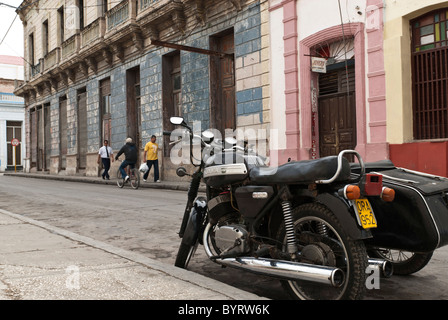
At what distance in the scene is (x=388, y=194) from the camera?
2.89 meters

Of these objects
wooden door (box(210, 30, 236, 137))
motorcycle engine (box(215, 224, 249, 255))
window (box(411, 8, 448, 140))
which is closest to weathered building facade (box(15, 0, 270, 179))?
wooden door (box(210, 30, 236, 137))

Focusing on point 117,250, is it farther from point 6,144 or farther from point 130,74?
point 6,144

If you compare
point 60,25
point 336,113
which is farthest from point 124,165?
point 60,25

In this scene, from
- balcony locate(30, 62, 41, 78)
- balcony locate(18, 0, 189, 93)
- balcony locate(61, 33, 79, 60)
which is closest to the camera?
balcony locate(18, 0, 189, 93)

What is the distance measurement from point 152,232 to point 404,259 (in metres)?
3.47

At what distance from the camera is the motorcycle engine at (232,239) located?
3432mm

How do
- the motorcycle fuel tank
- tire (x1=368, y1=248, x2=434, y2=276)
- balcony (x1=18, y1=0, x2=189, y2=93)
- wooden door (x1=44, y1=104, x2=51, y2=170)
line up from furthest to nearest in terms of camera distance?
wooden door (x1=44, y1=104, x2=51, y2=170) < balcony (x1=18, y1=0, x2=189, y2=93) < tire (x1=368, y1=248, x2=434, y2=276) < the motorcycle fuel tank

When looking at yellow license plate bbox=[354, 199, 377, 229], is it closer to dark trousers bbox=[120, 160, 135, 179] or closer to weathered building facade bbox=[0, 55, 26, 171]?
dark trousers bbox=[120, 160, 135, 179]

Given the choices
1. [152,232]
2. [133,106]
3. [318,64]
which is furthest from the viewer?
[133,106]

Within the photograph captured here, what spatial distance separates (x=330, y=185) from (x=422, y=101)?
808 cm

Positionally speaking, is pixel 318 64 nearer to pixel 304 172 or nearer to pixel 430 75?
pixel 430 75

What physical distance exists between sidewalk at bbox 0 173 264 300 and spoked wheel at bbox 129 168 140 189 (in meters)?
10.2

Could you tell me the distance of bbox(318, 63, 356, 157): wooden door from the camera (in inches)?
462

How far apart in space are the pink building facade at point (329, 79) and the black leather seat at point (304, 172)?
7.78 meters
